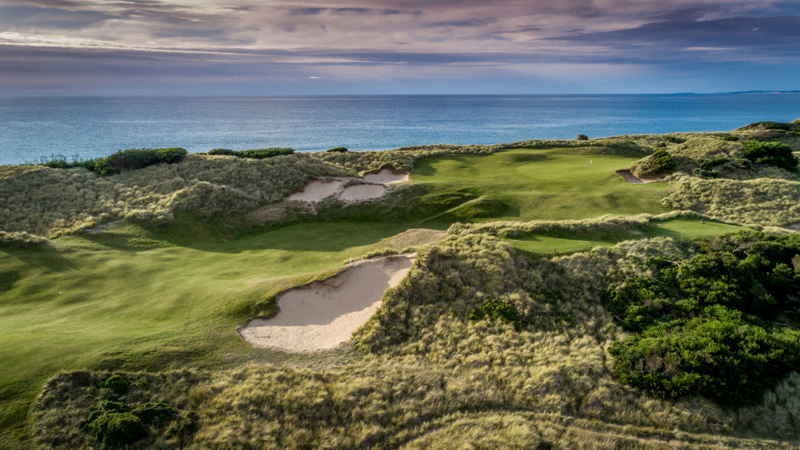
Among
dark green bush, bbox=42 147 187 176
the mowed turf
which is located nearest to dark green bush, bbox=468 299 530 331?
the mowed turf

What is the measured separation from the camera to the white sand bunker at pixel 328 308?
536 inches

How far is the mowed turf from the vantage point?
2698cm

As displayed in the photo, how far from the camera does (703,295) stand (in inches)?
572

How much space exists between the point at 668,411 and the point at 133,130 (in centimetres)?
13089

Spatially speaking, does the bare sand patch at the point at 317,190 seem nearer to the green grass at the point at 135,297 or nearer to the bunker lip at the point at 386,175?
the bunker lip at the point at 386,175

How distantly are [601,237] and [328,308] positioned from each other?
13.2 m

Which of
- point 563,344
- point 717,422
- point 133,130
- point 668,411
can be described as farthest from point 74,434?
point 133,130

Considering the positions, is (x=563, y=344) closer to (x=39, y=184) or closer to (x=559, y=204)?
(x=559, y=204)

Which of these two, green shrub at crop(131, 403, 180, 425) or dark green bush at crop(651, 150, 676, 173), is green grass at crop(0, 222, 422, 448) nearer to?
green shrub at crop(131, 403, 180, 425)

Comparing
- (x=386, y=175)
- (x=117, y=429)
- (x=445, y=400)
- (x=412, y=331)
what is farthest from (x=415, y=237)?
(x=117, y=429)

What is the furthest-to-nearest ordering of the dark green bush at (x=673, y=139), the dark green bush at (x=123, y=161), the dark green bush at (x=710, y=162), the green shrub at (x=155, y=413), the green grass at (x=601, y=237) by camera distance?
the dark green bush at (x=673, y=139)
the dark green bush at (x=710, y=162)
the dark green bush at (x=123, y=161)
the green grass at (x=601, y=237)
the green shrub at (x=155, y=413)

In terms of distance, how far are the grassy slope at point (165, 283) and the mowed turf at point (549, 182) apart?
15 centimetres

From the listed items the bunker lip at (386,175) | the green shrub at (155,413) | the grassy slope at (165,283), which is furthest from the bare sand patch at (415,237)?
the green shrub at (155,413)

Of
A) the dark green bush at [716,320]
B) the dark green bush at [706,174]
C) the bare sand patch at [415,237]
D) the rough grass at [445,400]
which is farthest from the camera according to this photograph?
the dark green bush at [706,174]
